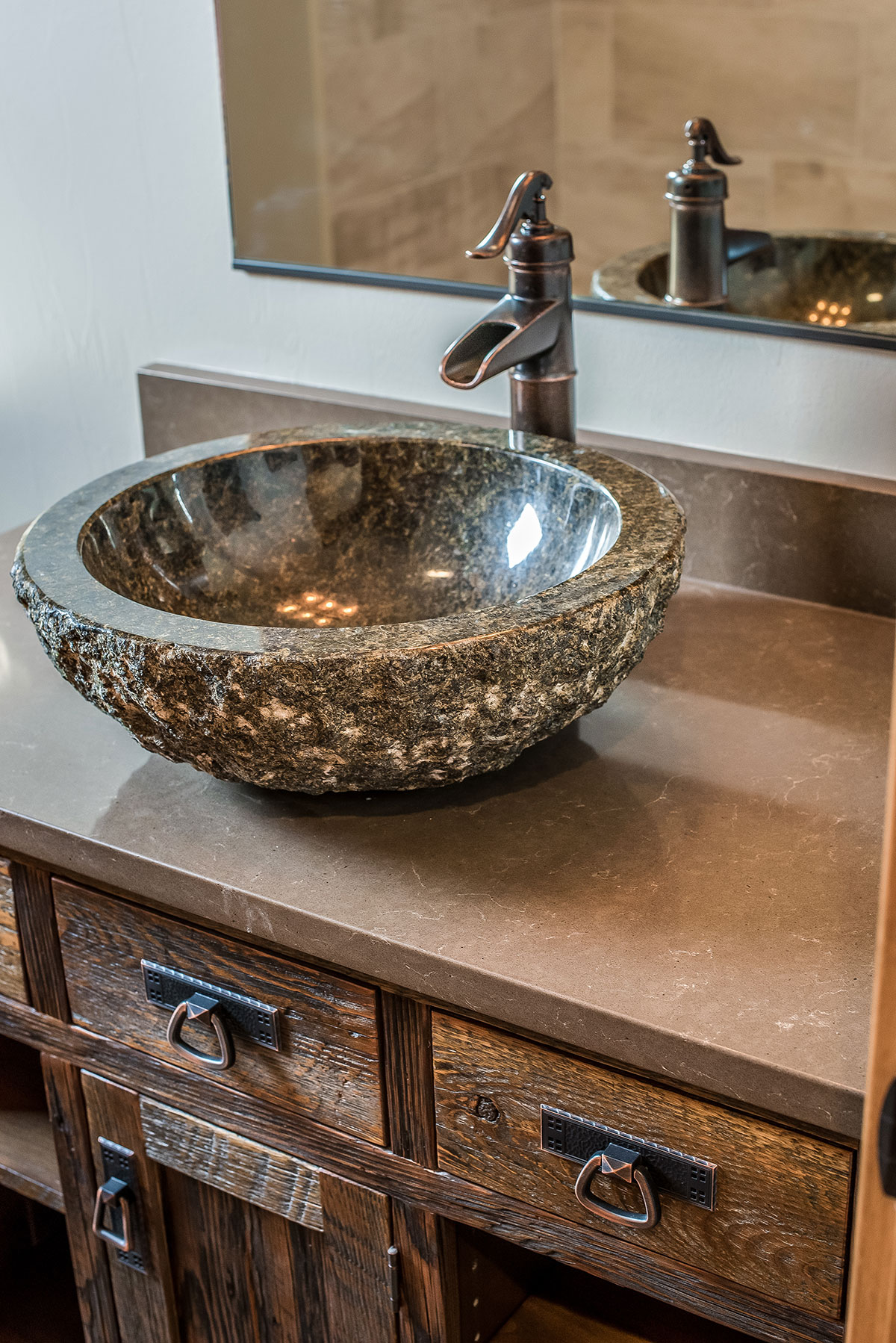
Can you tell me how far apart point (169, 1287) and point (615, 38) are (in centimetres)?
109

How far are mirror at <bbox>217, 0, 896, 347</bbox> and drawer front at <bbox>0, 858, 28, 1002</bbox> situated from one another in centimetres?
68

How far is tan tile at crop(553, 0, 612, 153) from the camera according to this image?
113 centimetres

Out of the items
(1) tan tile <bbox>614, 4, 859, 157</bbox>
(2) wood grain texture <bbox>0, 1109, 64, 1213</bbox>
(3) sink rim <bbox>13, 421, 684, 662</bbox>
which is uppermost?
(1) tan tile <bbox>614, 4, 859, 157</bbox>

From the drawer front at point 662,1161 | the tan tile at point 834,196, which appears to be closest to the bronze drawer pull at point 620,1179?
the drawer front at point 662,1161

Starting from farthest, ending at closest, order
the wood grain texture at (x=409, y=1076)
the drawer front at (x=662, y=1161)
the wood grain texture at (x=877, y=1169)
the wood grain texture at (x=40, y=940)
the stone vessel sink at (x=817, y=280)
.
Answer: the stone vessel sink at (x=817, y=280)
the wood grain texture at (x=40, y=940)
the wood grain texture at (x=409, y=1076)
the drawer front at (x=662, y=1161)
the wood grain texture at (x=877, y=1169)

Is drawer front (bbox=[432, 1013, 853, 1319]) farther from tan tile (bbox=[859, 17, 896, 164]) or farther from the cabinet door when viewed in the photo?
tan tile (bbox=[859, 17, 896, 164])

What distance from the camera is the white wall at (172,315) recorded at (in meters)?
1.16

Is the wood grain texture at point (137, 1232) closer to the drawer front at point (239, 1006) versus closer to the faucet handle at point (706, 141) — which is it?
the drawer front at point (239, 1006)

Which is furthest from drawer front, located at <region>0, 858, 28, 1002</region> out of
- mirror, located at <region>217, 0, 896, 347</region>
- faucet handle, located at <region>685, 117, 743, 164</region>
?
faucet handle, located at <region>685, 117, 743, 164</region>

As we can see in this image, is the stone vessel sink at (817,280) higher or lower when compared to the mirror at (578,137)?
lower

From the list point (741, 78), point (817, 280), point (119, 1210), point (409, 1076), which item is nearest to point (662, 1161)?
point (409, 1076)

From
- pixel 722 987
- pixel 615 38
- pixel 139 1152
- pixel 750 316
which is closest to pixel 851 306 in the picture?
pixel 750 316

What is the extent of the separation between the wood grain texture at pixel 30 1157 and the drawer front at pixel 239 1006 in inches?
8.9

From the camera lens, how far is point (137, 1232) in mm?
1056
